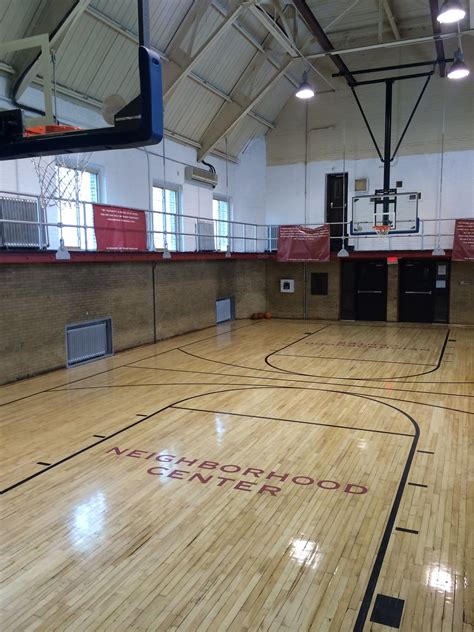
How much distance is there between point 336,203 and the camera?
19.9 meters

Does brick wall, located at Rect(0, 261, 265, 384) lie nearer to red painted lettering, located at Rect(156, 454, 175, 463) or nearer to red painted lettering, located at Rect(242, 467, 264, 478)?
red painted lettering, located at Rect(156, 454, 175, 463)

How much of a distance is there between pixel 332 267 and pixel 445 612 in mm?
16418

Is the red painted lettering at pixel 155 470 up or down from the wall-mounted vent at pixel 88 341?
down

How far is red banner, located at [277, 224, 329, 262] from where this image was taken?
→ 1828 centimetres

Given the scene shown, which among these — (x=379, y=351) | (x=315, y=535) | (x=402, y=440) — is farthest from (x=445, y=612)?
(x=379, y=351)

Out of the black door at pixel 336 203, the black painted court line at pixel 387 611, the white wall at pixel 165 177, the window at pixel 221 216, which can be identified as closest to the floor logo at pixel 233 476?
the black painted court line at pixel 387 611

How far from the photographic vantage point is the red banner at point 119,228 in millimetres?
11641

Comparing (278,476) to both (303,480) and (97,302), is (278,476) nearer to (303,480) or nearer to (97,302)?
(303,480)

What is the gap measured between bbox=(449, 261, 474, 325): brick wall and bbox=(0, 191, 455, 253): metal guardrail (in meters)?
1.01

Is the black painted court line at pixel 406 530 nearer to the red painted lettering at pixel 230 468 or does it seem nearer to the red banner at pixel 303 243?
the red painted lettering at pixel 230 468

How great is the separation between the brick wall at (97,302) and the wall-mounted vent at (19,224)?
596 mm

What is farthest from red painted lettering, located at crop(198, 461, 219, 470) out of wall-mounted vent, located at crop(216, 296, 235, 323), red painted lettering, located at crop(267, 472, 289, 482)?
wall-mounted vent, located at crop(216, 296, 235, 323)

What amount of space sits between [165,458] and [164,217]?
11.4m

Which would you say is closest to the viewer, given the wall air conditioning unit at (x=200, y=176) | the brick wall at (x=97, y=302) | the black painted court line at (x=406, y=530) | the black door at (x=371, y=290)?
the black painted court line at (x=406, y=530)
